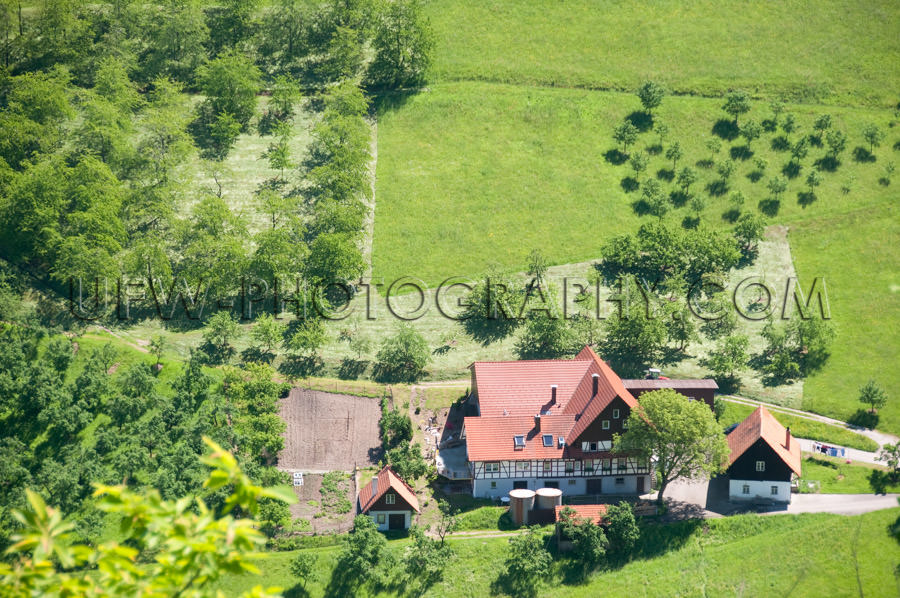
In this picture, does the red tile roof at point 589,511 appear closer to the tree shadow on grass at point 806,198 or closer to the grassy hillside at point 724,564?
the grassy hillside at point 724,564

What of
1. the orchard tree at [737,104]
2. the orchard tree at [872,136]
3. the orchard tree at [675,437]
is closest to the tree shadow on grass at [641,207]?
the orchard tree at [737,104]

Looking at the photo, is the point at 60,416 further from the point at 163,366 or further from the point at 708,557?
the point at 708,557

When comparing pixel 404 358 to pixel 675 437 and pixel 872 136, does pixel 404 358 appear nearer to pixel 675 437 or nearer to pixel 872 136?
pixel 675 437

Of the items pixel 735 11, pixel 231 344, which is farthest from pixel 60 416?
pixel 735 11

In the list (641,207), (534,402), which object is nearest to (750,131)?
(641,207)

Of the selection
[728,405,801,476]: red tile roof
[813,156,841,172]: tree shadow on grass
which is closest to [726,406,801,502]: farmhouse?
[728,405,801,476]: red tile roof
